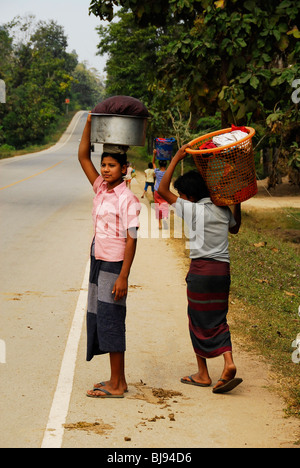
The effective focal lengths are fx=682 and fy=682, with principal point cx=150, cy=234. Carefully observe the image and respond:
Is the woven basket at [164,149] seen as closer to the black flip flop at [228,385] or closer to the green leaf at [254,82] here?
the green leaf at [254,82]

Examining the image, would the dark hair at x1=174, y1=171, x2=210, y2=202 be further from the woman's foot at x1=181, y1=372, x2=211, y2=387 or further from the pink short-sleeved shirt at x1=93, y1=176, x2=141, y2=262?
the woman's foot at x1=181, y1=372, x2=211, y2=387

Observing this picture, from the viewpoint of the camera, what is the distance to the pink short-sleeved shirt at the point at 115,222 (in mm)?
5102

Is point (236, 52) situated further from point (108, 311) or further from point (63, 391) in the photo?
point (63, 391)

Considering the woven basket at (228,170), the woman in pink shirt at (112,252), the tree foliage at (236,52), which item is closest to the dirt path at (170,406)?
the woman in pink shirt at (112,252)

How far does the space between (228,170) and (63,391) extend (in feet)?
7.02

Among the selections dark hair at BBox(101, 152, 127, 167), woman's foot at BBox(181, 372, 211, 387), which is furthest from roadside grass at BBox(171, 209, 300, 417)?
dark hair at BBox(101, 152, 127, 167)

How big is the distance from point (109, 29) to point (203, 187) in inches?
1901

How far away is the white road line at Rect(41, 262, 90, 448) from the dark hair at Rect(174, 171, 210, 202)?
5.94 ft

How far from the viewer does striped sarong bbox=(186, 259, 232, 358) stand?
532 cm

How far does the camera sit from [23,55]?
3686 inches

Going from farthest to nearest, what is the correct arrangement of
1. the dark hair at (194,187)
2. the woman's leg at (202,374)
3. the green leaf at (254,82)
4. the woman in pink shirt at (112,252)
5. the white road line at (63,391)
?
the green leaf at (254,82) < the woman's leg at (202,374) < the dark hair at (194,187) < the woman in pink shirt at (112,252) < the white road line at (63,391)

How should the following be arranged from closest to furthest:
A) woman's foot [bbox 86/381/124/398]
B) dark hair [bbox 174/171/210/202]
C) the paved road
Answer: the paved road < woman's foot [bbox 86/381/124/398] < dark hair [bbox 174/171/210/202]

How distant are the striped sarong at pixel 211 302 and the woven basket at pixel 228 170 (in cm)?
52

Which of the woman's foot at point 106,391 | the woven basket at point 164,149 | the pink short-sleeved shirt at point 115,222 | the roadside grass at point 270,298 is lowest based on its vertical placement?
the roadside grass at point 270,298
